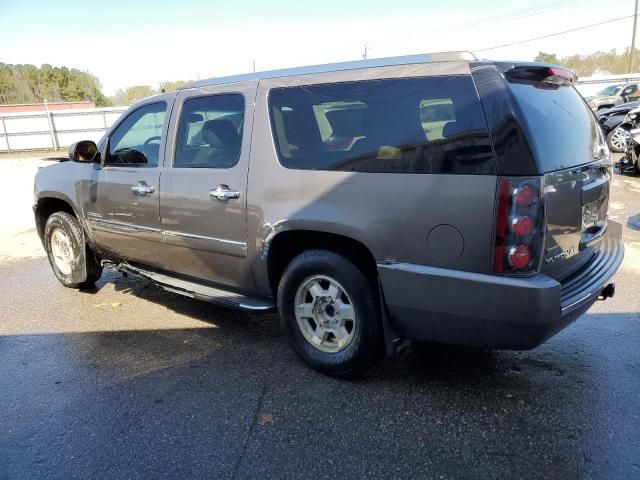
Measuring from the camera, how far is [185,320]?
14.9 ft

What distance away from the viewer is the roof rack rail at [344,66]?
2.79 metres

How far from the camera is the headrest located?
3.70 metres

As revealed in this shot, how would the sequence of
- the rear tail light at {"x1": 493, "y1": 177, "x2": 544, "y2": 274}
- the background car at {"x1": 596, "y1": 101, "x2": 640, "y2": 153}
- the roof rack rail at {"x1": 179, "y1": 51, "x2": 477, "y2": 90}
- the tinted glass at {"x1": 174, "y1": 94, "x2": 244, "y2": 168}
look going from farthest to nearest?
the background car at {"x1": 596, "y1": 101, "x2": 640, "y2": 153} → the tinted glass at {"x1": 174, "y1": 94, "x2": 244, "y2": 168} → the roof rack rail at {"x1": 179, "y1": 51, "x2": 477, "y2": 90} → the rear tail light at {"x1": 493, "y1": 177, "x2": 544, "y2": 274}

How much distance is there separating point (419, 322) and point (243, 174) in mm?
1553

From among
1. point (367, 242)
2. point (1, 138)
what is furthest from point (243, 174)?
point (1, 138)

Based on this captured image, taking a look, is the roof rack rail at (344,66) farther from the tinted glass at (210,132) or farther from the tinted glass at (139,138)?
the tinted glass at (139,138)

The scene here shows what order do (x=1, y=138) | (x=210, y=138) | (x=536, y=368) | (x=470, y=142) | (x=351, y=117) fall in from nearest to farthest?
(x=470, y=142)
(x=351, y=117)
(x=536, y=368)
(x=210, y=138)
(x=1, y=138)

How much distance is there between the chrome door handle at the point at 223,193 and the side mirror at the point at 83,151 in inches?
68.1

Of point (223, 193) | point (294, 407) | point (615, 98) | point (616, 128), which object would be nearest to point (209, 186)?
point (223, 193)

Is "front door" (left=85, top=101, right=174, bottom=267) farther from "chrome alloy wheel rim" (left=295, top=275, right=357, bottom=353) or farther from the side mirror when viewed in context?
"chrome alloy wheel rim" (left=295, top=275, right=357, bottom=353)

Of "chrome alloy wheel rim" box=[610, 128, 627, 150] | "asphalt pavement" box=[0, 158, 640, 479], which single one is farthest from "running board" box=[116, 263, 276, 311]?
"chrome alloy wheel rim" box=[610, 128, 627, 150]

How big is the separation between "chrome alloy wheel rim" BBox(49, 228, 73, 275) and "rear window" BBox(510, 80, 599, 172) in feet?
14.6

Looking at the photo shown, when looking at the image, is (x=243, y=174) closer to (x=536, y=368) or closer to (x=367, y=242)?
(x=367, y=242)

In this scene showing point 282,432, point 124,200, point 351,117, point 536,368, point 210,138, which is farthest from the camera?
point 124,200
